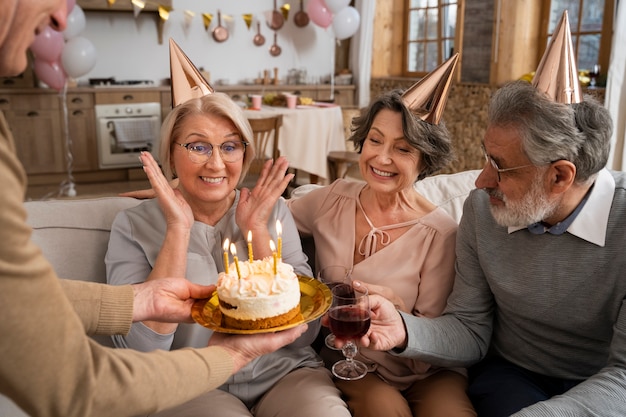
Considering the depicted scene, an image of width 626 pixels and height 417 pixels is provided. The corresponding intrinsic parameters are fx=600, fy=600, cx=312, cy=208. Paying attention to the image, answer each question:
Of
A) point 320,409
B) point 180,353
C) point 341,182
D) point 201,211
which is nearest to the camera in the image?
point 180,353

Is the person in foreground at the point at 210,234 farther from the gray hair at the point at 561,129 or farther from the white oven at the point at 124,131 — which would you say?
the white oven at the point at 124,131

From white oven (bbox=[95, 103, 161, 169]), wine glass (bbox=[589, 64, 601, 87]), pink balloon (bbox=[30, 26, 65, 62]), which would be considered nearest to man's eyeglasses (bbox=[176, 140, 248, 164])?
wine glass (bbox=[589, 64, 601, 87])

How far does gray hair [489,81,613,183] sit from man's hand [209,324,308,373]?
0.76m

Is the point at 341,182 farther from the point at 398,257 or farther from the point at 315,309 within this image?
the point at 315,309

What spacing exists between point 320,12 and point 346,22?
32 centimetres

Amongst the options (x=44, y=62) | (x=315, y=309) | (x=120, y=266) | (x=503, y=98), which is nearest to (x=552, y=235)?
(x=503, y=98)

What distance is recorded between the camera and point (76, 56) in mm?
5762

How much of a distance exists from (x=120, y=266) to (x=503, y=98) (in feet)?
3.76

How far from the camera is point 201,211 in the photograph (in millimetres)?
1862

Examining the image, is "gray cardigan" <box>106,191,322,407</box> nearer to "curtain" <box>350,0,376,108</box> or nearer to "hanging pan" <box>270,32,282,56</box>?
"curtain" <box>350,0,376,108</box>

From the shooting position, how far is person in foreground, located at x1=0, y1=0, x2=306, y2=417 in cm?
76

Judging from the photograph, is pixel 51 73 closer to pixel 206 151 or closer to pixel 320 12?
pixel 320 12

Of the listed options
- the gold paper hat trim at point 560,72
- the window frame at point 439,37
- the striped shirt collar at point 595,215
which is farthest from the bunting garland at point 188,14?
the striped shirt collar at point 595,215

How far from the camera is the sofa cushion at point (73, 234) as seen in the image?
1771 mm
